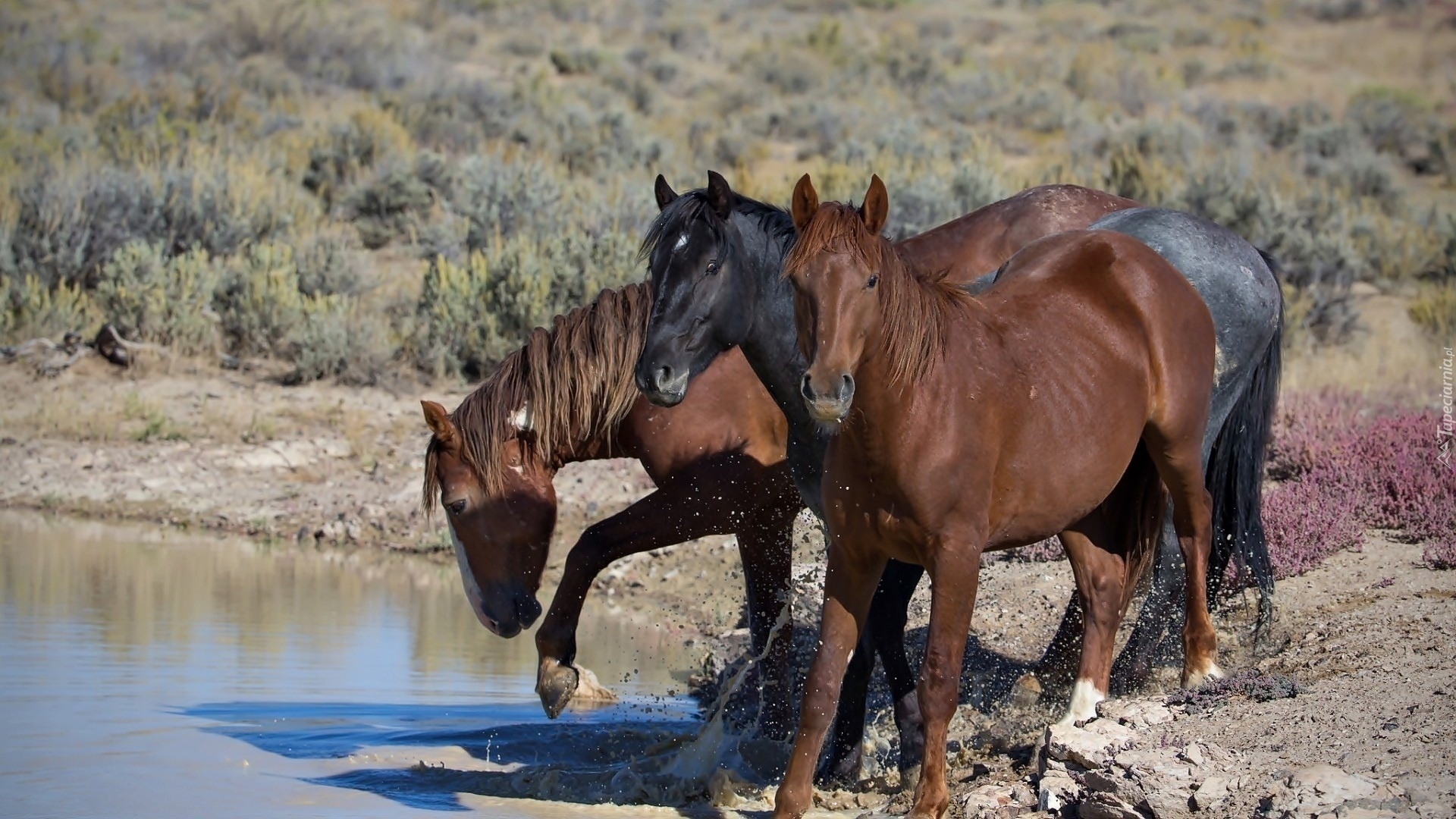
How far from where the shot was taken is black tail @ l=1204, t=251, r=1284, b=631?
22.6 ft

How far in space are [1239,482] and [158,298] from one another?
9.00 m

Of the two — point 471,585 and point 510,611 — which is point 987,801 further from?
point 471,585

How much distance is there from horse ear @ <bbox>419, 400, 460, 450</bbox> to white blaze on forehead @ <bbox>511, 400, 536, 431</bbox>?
8.7 inches

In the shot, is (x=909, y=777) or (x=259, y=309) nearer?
(x=909, y=777)

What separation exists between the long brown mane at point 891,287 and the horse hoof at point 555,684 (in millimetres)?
2048

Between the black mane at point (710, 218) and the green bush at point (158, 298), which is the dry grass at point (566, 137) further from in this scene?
the black mane at point (710, 218)

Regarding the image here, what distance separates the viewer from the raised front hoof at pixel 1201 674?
5.88 metres

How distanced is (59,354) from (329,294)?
7.92 feet

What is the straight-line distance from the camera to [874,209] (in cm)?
469

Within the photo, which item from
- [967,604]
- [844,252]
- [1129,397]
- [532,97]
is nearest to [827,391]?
[844,252]

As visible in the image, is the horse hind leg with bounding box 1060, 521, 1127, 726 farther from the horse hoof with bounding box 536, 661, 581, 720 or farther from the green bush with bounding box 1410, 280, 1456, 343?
the green bush with bounding box 1410, 280, 1456, 343

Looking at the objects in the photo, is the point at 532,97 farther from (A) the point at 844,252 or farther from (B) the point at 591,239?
(A) the point at 844,252

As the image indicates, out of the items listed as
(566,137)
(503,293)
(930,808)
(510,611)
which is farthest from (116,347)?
(566,137)

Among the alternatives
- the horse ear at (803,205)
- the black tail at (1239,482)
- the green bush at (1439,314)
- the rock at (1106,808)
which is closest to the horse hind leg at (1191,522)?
the black tail at (1239,482)
